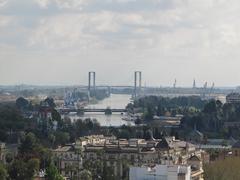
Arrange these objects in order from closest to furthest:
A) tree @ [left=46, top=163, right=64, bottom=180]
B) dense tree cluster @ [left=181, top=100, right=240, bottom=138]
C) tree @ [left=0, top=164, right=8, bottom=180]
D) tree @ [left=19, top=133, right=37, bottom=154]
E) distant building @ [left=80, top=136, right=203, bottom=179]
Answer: tree @ [left=46, top=163, right=64, bottom=180] < tree @ [left=0, top=164, right=8, bottom=180] < distant building @ [left=80, top=136, right=203, bottom=179] < tree @ [left=19, top=133, right=37, bottom=154] < dense tree cluster @ [left=181, top=100, right=240, bottom=138]

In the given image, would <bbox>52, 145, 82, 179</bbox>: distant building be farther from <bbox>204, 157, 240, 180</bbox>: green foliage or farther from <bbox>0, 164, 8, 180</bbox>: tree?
<bbox>204, 157, 240, 180</bbox>: green foliage

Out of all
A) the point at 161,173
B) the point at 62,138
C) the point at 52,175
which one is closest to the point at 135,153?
the point at 52,175

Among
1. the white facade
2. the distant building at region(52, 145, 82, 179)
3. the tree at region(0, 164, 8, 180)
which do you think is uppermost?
the white facade

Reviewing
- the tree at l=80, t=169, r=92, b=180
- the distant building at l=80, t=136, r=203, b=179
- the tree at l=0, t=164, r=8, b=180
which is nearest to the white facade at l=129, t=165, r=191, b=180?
the tree at l=80, t=169, r=92, b=180

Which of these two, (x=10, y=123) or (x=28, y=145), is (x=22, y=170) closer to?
(x=28, y=145)

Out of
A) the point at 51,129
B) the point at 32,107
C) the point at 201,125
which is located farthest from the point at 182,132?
the point at 32,107

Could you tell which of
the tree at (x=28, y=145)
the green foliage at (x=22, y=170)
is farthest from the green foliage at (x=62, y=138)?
the green foliage at (x=22, y=170)

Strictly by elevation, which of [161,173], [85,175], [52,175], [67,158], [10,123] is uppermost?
[161,173]

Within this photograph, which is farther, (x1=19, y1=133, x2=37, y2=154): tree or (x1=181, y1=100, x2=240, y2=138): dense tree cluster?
(x1=181, y1=100, x2=240, y2=138): dense tree cluster

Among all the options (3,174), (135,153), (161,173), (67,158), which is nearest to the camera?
(161,173)

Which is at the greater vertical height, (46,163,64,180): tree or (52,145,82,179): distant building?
(46,163,64,180): tree
